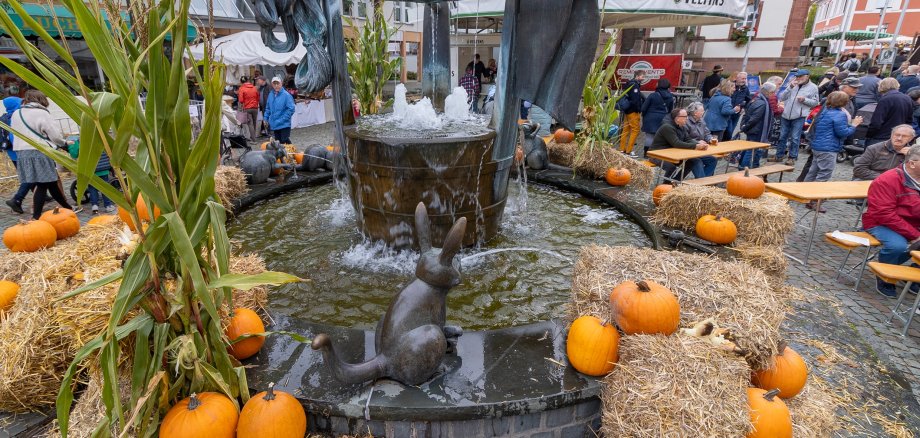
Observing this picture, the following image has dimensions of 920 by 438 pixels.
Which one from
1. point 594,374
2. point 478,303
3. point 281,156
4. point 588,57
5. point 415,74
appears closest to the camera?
point 594,374

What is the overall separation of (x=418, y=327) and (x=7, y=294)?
300cm

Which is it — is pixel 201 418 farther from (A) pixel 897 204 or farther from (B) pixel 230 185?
(A) pixel 897 204

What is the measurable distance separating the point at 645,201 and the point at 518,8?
316 centimetres

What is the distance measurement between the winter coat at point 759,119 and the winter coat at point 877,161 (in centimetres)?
298

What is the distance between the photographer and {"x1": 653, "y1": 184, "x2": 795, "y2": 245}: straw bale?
15.6 feet

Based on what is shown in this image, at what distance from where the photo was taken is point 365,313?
3.71m

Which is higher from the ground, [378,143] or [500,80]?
[500,80]

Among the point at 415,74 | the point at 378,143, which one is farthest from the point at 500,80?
the point at 415,74

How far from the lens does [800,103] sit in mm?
10094

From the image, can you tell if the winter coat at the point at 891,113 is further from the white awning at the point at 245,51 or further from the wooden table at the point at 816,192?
the white awning at the point at 245,51

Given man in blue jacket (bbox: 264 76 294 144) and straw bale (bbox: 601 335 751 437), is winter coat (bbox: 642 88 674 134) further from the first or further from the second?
straw bale (bbox: 601 335 751 437)

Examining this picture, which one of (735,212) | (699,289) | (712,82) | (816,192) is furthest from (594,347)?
(712,82)

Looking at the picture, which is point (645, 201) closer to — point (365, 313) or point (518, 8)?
point (518, 8)

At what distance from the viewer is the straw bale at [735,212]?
15.6 feet
